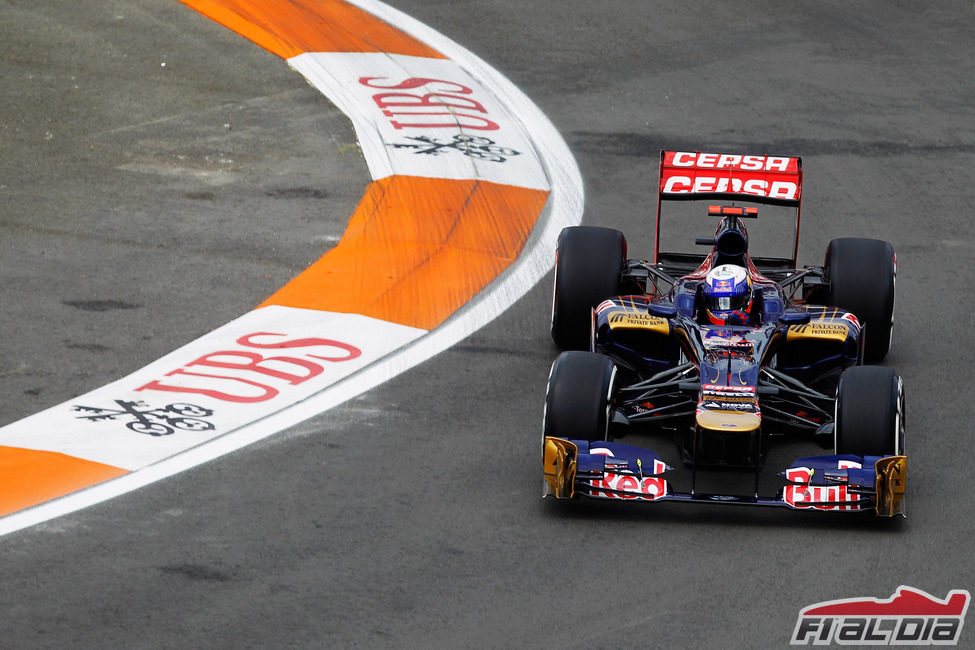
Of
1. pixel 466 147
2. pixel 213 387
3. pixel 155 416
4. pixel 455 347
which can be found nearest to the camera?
pixel 155 416

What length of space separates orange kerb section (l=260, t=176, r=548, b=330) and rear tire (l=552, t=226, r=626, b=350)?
1.10 m

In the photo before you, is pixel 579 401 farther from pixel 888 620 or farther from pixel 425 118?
pixel 425 118

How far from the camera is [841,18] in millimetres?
19688

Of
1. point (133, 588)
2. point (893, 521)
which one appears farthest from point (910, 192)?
point (133, 588)

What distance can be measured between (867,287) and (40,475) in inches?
209

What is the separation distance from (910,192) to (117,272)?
22.7 feet

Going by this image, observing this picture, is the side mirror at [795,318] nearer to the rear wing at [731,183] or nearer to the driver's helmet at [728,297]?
the driver's helmet at [728,297]

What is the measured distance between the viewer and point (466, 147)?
15.1 m

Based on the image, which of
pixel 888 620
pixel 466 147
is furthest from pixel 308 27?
pixel 888 620

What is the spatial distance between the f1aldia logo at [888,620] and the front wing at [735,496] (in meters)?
0.62

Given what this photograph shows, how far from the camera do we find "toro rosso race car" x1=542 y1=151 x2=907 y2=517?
8672 mm

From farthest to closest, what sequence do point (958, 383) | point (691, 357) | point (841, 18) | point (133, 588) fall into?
point (841, 18) < point (958, 383) < point (691, 357) < point (133, 588)

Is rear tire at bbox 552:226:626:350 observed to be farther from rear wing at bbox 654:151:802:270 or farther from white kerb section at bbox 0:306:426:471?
white kerb section at bbox 0:306:426:471

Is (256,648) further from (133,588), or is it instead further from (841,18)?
(841,18)
